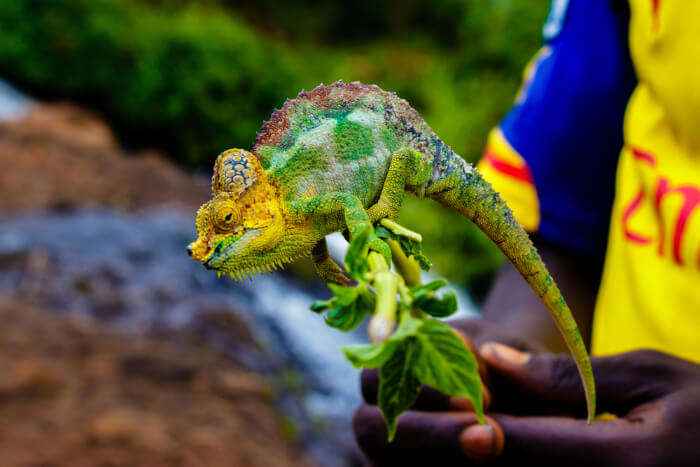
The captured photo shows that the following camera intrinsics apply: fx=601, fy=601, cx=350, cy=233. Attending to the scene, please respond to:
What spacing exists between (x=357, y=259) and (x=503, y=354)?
65 cm

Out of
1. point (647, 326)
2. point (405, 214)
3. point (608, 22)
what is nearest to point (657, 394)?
point (647, 326)

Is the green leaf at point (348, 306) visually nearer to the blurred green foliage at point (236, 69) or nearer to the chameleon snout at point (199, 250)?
the chameleon snout at point (199, 250)

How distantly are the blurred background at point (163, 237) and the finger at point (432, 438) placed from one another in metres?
1.30

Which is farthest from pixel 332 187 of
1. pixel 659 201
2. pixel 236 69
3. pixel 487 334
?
pixel 236 69

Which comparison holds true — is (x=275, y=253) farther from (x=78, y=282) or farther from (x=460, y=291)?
(x=460, y=291)

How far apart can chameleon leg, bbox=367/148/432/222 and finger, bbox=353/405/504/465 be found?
1.49 feet

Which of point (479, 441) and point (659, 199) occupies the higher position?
point (659, 199)

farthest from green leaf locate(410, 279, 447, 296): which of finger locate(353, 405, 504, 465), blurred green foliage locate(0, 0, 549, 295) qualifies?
blurred green foliage locate(0, 0, 549, 295)

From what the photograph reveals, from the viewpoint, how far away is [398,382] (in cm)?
45

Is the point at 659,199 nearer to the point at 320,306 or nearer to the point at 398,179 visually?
the point at 398,179

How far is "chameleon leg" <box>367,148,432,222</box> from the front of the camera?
22.9 inches

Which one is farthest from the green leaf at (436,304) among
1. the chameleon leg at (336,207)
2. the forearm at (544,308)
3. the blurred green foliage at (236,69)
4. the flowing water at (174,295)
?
the blurred green foliage at (236,69)

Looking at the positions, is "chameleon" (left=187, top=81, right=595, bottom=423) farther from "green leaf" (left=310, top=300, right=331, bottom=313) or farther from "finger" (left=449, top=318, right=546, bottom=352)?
"finger" (left=449, top=318, right=546, bottom=352)

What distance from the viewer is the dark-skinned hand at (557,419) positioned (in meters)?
0.85
